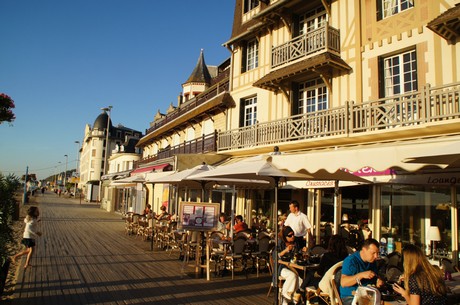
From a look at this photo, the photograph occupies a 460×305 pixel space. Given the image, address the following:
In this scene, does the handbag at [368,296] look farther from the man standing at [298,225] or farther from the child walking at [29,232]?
the child walking at [29,232]

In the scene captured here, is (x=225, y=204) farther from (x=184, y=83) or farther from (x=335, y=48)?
(x=184, y=83)

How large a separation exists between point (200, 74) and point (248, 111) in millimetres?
13396

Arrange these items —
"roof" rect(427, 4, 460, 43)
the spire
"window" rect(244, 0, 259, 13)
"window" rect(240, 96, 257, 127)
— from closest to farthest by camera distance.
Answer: "roof" rect(427, 4, 460, 43), "window" rect(240, 96, 257, 127), "window" rect(244, 0, 259, 13), the spire

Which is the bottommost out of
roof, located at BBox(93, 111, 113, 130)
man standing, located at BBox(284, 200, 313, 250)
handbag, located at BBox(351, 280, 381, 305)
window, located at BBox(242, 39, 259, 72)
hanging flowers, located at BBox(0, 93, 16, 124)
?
handbag, located at BBox(351, 280, 381, 305)

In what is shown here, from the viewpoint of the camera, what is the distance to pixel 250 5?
1662cm

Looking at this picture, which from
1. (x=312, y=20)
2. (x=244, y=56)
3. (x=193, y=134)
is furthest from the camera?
(x=193, y=134)

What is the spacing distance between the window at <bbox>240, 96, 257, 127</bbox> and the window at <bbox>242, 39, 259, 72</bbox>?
1599mm

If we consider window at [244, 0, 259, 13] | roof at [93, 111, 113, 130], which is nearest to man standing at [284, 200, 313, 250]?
window at [244, 0, 259, 13]

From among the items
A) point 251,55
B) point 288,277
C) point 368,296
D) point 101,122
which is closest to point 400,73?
point 288,277

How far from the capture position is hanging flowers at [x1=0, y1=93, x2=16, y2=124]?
8.66 meters

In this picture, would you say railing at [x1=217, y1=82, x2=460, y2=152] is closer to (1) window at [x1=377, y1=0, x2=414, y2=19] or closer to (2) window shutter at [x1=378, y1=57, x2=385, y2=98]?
(2) window shutter at [x1=378, y1=57, x2=385, y2=98]

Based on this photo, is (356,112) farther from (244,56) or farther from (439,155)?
(244,56)


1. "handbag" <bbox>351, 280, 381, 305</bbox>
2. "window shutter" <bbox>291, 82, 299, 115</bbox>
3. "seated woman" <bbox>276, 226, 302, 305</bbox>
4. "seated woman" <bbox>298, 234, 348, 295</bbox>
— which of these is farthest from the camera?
"window shutter" <bbox>291, 82, 299, 115</bbox>

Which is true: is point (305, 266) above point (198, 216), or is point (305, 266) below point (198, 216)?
below
